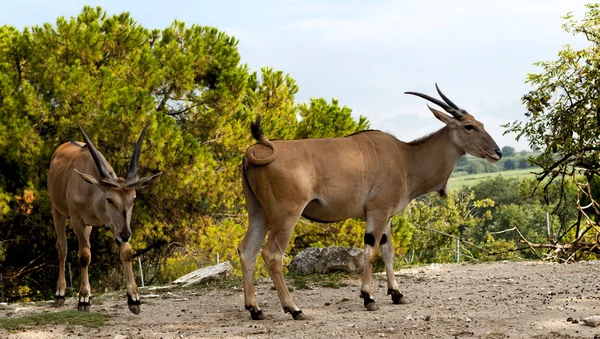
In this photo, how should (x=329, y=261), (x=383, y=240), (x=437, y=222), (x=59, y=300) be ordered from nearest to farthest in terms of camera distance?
(x=383, y=240) → (x=59, y=300) → (x=329, y=261) → (x=437, y=222)

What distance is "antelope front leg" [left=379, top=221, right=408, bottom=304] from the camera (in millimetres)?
8281

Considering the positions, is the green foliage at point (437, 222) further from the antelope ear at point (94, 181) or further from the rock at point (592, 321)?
the rock at point (592, 321)

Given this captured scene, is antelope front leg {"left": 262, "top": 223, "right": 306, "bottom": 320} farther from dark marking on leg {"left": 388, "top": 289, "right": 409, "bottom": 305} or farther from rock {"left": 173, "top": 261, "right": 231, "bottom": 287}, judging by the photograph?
rock {"left": 173, "top": 261, "right": 231, "bottom": 287}

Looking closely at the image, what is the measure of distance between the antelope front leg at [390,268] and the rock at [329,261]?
6.96 feet

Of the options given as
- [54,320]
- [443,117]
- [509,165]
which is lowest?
[54,320]

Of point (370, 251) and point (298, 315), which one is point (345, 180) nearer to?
point (370, 251)

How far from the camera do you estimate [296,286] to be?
980cm

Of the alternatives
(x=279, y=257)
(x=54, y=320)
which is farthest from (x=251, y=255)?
(x=54, y=320)

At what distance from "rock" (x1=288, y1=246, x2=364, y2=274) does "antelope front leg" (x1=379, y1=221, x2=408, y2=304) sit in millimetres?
2123

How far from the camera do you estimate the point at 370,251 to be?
787 centimetres

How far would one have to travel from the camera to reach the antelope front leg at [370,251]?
785 cm

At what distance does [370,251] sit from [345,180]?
0.77m

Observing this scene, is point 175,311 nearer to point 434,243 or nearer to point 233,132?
point 233,132

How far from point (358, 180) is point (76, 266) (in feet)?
41.0
